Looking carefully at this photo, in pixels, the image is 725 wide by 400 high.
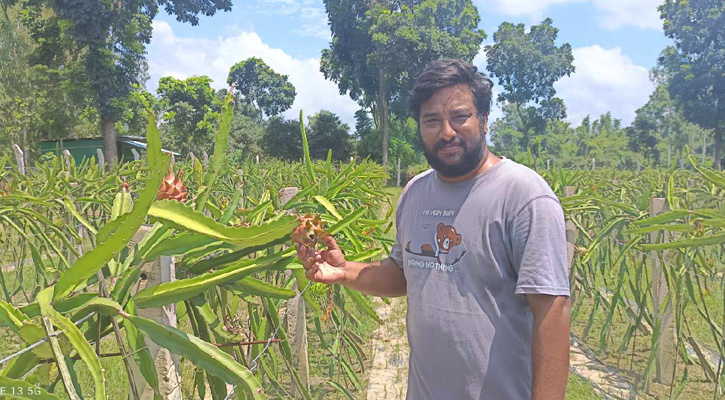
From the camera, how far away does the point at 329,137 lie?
23.3 meters

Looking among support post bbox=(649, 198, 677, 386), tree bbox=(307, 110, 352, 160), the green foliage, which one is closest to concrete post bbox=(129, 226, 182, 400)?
support post bbox=(649, 198, 677, 386)

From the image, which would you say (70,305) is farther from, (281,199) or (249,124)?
(249,124)

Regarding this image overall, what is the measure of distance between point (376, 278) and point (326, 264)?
0.74 ft

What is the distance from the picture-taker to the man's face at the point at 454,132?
1217 millimetres

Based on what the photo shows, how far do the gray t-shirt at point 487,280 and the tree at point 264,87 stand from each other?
36.6 metres

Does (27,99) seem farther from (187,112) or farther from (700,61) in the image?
(700,61)

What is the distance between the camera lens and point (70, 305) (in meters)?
0.72

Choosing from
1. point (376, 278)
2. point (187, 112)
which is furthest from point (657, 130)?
point (376, 278)

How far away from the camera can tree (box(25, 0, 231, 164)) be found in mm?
13031

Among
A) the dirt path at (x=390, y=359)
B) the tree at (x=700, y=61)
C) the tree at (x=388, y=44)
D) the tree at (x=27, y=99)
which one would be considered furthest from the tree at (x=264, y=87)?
the dirt path at (x=390, y=359)

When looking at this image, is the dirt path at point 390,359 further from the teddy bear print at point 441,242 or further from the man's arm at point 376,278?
the teddy bear print at point 441,242

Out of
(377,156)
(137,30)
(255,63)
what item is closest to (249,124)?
(377,156)

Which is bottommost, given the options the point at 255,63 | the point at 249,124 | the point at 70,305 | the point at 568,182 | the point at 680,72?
the point at 70,305

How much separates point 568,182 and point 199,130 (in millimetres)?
18039
